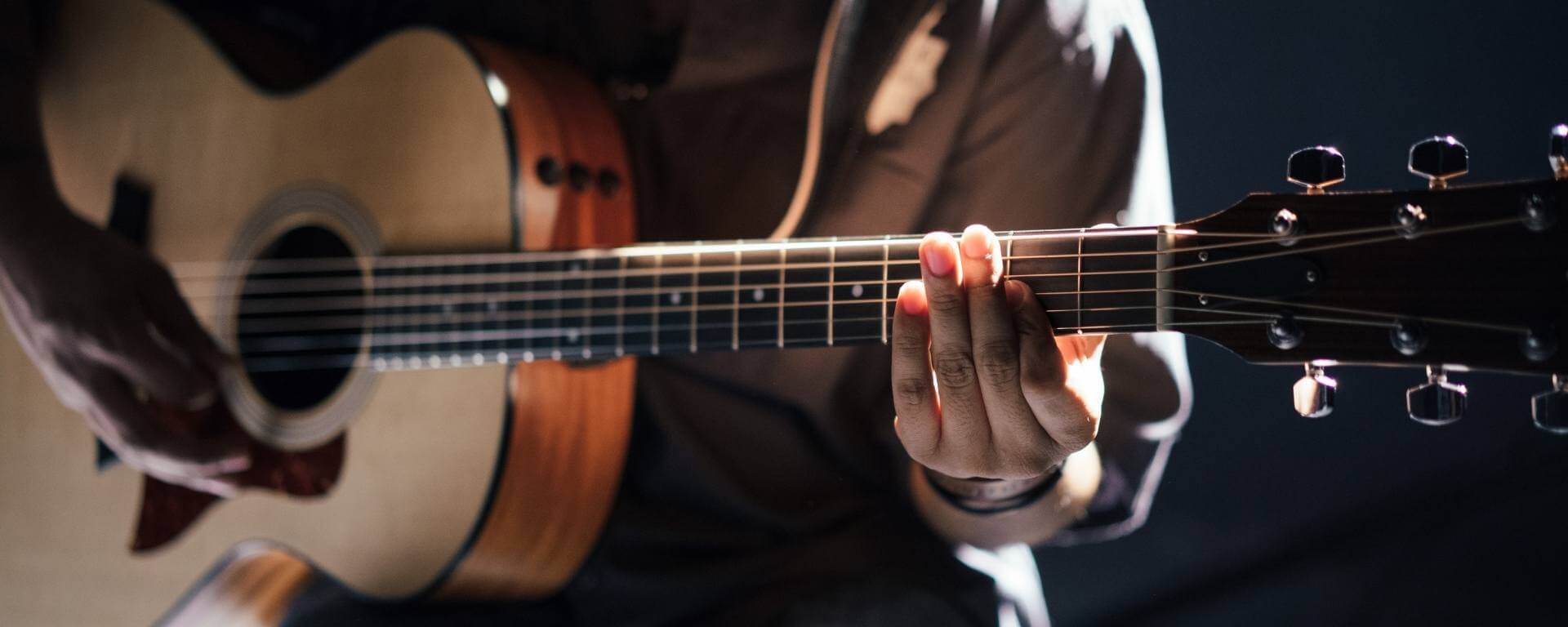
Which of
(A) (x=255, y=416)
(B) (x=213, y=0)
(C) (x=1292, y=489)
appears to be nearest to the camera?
(C) (x=1292, y=489)

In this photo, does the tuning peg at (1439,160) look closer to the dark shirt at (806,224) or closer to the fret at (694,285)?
the dark shirt at (806,224)

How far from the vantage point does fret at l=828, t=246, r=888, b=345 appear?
69 cm

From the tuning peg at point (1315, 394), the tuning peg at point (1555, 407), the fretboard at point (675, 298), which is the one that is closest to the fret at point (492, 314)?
the fretboard at point (675, 298)

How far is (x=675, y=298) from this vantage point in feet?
2.62

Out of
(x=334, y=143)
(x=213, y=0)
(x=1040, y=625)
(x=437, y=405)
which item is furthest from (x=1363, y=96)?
(x=213, y=0)

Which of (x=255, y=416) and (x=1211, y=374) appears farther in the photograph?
(x=255, y=416)

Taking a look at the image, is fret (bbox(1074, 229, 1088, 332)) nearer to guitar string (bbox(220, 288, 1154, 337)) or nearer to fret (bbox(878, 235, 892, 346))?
guitar string (bbox(220, 288, 1154, 337))

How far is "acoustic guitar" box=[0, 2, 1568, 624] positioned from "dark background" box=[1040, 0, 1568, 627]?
10 centimetres

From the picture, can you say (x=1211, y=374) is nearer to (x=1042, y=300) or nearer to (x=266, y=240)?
(x=1042, y=300)

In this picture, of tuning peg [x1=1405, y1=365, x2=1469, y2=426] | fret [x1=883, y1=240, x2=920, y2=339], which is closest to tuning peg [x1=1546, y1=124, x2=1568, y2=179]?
tuning peg [x1=1405, y1=365, x2=1469, y2=426]

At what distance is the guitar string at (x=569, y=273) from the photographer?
1.89 ft

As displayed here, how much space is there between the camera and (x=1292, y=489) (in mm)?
768

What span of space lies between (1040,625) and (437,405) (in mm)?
549

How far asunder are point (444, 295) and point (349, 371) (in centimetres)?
16
